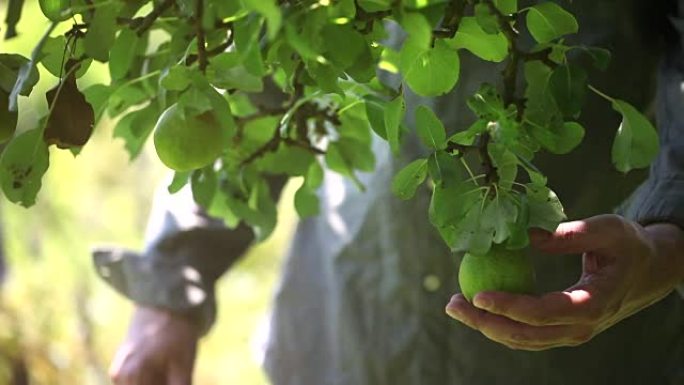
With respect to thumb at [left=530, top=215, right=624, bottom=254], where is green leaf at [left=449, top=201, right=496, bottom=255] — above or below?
above

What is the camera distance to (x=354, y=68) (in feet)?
1.63

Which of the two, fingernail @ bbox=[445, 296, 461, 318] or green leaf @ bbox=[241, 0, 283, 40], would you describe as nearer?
green leaf @ bbox=[241, 0, 283, 40]

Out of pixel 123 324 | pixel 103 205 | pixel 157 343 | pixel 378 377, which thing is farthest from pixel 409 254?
pixel 103 205

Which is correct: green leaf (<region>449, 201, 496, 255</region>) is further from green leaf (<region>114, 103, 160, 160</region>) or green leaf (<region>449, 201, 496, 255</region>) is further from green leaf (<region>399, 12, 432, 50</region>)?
green leaf (<region>114, 103, 160, 160</region>)

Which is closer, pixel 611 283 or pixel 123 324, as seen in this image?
pixel 611 283

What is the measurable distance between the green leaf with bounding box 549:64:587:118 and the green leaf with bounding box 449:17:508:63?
3 cm

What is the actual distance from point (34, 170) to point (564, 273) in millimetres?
447

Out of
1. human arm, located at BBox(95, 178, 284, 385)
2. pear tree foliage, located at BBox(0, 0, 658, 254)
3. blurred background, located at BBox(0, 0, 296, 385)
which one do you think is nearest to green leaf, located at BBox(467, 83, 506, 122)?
pear tree foliage, located at BBox(0, 0, 658, 254)

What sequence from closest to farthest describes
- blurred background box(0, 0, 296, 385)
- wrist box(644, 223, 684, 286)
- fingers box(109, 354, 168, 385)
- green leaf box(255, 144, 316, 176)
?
wrist box(644, 223, 684, 286)
green leaf box(255, 144, 316, 176)
fingers box(109, 354, 168, 385)
blurred background box(0, 0, 296, 385)

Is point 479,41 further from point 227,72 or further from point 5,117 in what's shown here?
point 5,117

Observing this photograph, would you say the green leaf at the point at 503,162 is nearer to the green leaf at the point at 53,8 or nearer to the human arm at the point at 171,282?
the green leaf at the point at 53,8

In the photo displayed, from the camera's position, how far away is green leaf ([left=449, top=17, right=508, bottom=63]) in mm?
519

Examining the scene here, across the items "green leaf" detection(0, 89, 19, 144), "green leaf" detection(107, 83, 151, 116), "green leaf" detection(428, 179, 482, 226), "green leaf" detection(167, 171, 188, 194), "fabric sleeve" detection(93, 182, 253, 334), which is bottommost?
"fabric sleeve" detection(93, 182, 253, 334)

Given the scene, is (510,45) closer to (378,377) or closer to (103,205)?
(378,377)
